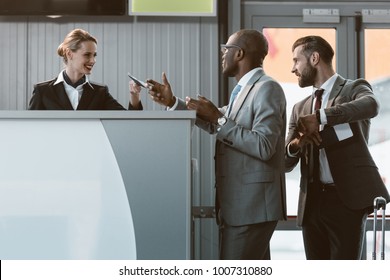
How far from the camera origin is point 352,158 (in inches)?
126

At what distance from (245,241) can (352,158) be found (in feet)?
2.37

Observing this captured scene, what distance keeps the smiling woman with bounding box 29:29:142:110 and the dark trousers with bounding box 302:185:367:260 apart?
0.87m

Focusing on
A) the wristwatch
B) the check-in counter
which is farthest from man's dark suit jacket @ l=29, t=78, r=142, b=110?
the check-in counter

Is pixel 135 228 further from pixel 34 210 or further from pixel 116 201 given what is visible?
pixel 34 210

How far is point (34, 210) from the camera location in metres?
2.47

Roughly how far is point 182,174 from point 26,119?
0.55 metres

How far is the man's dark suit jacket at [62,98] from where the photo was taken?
3367 mm

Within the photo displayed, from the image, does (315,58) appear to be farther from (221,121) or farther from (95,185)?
(95,185)

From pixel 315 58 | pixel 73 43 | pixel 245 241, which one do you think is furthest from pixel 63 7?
pixel 245 241

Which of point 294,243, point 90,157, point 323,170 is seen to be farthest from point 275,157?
point 294,243

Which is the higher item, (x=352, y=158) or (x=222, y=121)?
(x=222, y=121)

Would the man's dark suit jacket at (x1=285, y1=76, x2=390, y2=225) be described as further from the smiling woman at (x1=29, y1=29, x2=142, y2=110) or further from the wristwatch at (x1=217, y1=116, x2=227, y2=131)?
the smiling woman at (x1=29, y1=29, x2=142, y2=110)

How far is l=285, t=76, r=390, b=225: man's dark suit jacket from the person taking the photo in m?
3.15
